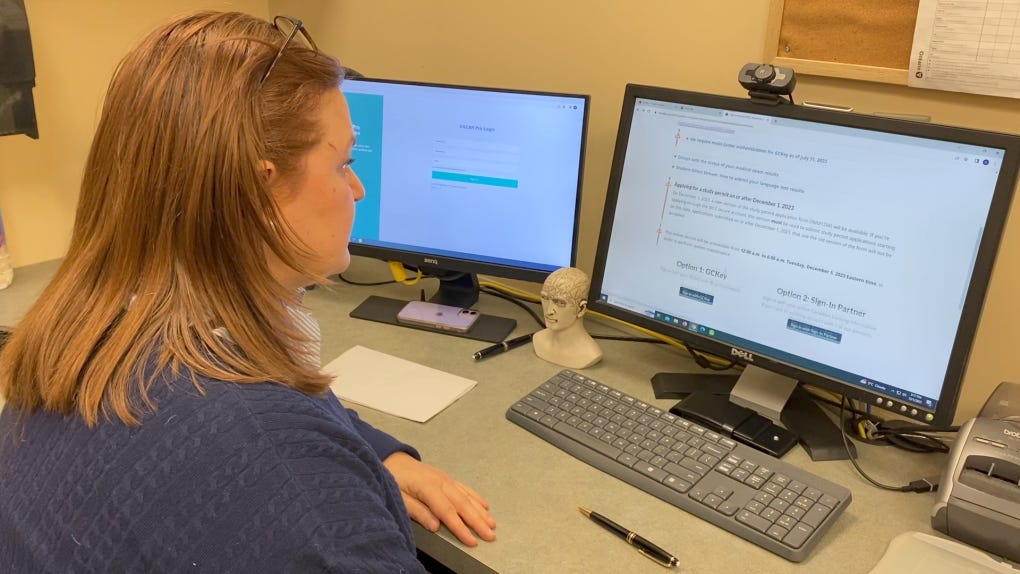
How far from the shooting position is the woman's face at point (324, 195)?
2.75 feet

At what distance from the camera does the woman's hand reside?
0.98 metres

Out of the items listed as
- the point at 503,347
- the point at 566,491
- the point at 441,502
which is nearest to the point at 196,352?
the point at 441,502

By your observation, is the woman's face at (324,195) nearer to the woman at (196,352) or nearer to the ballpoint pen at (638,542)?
the woman at (196,352)

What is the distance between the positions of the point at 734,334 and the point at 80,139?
1.37 metres

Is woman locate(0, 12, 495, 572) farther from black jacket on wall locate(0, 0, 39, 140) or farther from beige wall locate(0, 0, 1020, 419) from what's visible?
black jacket on wall locate(0, 0, 39, 140)

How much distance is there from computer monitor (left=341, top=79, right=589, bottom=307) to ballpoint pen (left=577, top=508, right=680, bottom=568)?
54 centimetres

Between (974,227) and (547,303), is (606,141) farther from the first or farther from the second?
(974,227)

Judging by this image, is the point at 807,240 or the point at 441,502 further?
the point at 807,240

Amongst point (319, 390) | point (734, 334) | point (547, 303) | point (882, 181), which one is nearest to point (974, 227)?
point (882, 181)

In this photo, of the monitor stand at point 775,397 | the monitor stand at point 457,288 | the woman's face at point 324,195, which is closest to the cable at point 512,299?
the monitor stand at point 457,288

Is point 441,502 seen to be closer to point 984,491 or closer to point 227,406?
point 227,406

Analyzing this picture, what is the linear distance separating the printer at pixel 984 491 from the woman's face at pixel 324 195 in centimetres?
75

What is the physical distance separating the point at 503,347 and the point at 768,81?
0.59 metres

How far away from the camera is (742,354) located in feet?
3.96
